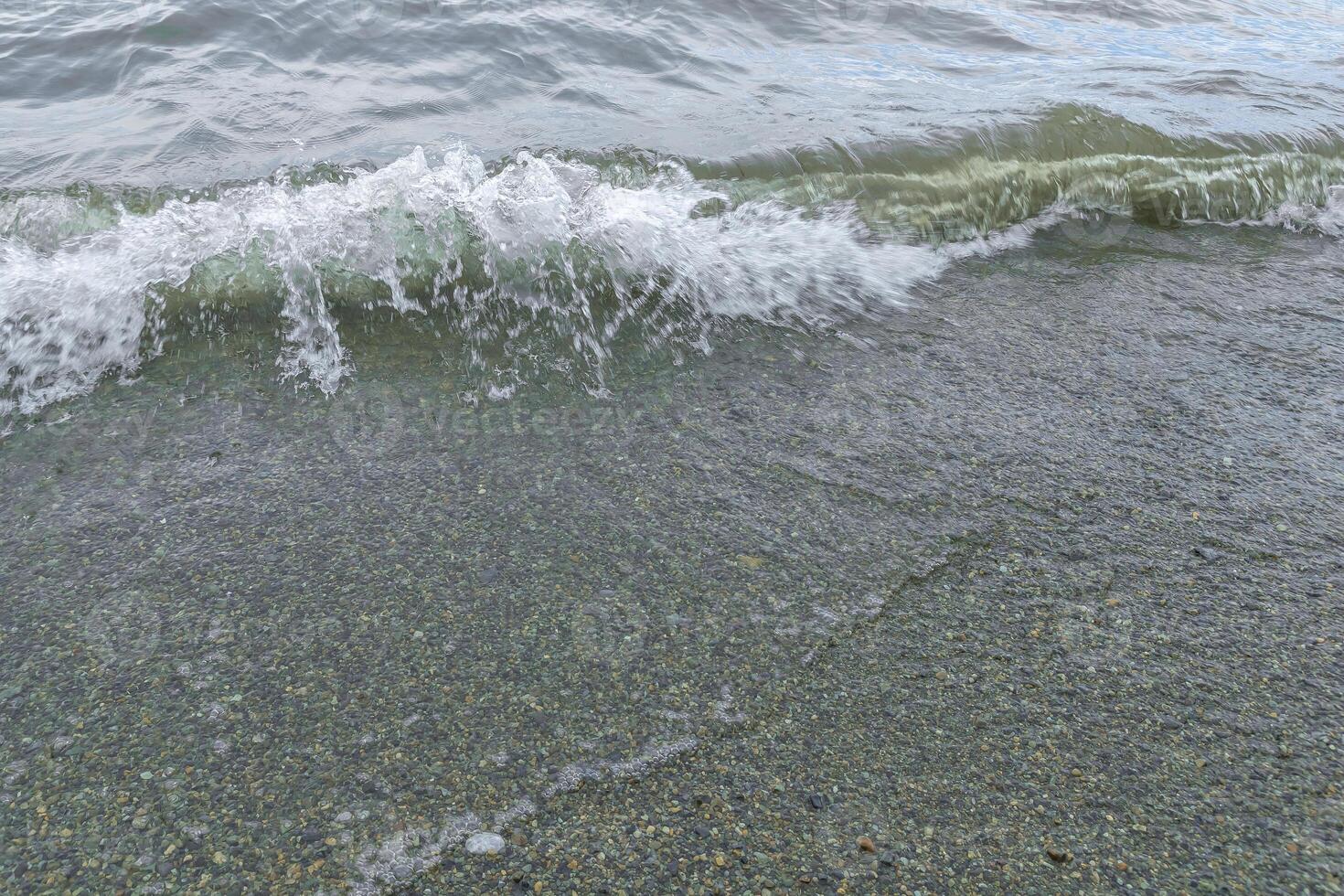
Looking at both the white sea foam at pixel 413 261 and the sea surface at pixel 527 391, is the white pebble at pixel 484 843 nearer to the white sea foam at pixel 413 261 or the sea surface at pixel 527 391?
the sea surface at pixel 527 391

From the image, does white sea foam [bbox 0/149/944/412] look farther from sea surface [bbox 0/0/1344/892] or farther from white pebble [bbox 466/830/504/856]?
white pebble [bbox 466/830/504/856]

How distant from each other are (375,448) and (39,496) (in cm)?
86

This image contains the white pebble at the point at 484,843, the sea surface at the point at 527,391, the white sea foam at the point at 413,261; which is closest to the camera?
the white pebble at the point at 484,843

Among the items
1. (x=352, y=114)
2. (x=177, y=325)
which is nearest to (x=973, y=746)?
(x=177, y=325)

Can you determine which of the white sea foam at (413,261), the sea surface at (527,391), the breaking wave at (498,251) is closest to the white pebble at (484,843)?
the sea surface at (527,391)

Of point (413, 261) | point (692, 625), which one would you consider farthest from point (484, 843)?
point (413, 261)

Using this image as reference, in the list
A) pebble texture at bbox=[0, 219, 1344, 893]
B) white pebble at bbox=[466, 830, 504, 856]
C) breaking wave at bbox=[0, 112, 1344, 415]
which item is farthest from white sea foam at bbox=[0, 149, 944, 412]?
white pebble at bbox=[466, 830, 504, 856]

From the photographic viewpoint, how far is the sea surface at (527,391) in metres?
2.00

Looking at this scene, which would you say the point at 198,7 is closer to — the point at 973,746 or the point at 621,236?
the point at 621,236

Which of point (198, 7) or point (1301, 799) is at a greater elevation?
point (198, 7)

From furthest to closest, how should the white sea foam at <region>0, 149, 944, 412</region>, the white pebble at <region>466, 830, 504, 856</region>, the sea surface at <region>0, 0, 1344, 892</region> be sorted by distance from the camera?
the white sea foam at <region>0, 149, 944, 412</region>
the sea surface at <region>0, 0, 1344, 892</region>
the white pebble at <region>466, 830, 504, 856</region>

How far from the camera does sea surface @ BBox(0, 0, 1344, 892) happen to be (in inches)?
78.8

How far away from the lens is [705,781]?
1900 millimetres

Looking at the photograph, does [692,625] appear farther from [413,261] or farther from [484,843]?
[413,261]
